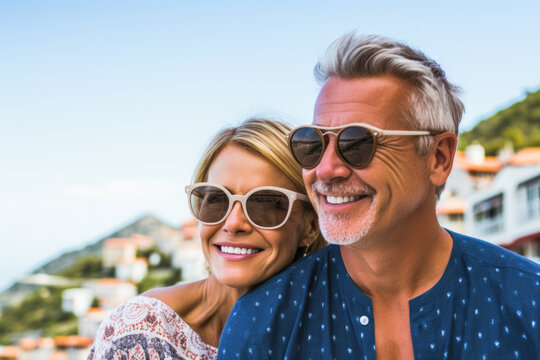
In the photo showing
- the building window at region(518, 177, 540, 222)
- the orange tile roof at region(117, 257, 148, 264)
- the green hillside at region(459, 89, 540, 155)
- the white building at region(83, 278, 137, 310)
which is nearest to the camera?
the building window at region(518, 177, 540, 222)

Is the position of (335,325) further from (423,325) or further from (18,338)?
(18,338)

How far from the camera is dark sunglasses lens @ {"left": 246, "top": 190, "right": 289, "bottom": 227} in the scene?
113 inches

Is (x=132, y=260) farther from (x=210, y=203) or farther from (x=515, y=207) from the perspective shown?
(x=210, y=203)

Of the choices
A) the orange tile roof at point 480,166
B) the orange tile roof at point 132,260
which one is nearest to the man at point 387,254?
the orange tile roof at point 480,166

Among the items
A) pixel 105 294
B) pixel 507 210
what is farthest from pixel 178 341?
pixel 105 294

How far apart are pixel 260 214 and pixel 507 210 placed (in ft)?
110

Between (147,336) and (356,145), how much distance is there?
1358 millimetres

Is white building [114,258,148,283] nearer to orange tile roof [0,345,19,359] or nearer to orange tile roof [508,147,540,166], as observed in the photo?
orange tile roof [0,345,19,359]

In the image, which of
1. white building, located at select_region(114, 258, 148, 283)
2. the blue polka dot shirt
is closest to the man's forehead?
the blue polka dot shirt

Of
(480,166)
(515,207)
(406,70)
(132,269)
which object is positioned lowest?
(132,269)

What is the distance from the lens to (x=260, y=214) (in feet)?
9.39

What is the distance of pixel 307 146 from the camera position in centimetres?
244

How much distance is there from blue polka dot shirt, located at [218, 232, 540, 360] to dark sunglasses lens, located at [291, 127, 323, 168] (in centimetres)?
51

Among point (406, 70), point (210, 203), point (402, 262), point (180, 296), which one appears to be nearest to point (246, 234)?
point (210, 203)
